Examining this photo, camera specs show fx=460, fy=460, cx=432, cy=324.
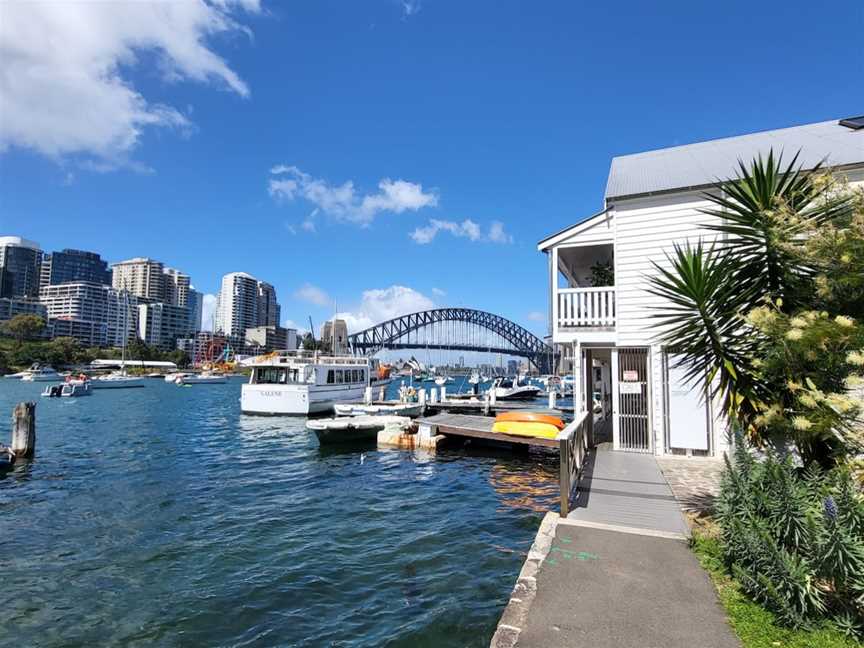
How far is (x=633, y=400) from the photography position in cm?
1191

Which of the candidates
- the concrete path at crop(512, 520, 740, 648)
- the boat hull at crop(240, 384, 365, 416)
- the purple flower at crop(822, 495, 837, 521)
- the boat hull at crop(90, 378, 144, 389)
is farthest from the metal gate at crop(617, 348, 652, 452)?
the boat hull at crop(90, 378, 144, 389)

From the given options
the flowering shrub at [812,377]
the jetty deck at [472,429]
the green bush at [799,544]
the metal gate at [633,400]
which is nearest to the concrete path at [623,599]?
the green bush at [799,544]

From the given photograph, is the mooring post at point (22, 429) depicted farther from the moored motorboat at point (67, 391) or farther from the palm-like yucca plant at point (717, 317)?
the moored motorboat at point (67, 391)

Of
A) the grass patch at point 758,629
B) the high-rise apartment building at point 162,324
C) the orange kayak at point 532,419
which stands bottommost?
the grass patch at point 758,629

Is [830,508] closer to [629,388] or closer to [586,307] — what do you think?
[629,388]

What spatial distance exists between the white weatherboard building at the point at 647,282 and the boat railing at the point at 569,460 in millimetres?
2584

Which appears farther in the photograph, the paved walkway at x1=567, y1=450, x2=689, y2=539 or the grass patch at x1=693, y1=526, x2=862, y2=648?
the paved walkway at x1=567, y1=450, x2=689, y2=539

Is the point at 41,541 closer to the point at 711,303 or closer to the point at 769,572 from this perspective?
the point at 769,572

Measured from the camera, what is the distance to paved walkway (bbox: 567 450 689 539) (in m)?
6.54

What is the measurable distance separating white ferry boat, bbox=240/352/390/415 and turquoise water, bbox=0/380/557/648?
1321cm

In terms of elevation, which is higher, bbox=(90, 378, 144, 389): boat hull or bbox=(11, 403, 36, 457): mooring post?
bbox=(11, 403, 36, 457): mooring post

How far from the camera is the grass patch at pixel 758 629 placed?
11.8 ft

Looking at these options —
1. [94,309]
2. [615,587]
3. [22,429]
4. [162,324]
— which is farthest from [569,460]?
[94,309]

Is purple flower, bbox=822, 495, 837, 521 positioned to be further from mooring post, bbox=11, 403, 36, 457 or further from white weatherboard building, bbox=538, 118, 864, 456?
mooring post, bbox=11, 403, 36, 457
